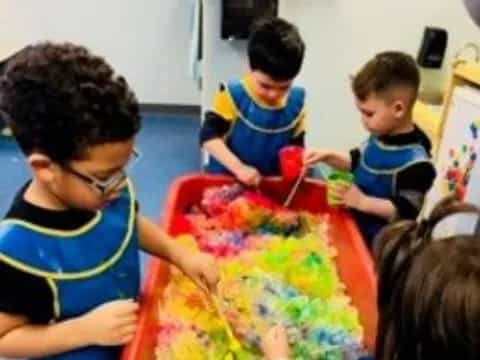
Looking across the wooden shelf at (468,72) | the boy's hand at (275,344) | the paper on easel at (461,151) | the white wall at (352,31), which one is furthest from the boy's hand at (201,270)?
the white wall at (352,31)

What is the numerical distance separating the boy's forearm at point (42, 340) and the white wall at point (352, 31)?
1.86 m

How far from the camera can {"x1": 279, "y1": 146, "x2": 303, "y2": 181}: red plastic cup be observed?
1329 millimetres

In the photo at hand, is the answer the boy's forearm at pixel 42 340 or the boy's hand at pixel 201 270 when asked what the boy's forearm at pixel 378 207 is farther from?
the boy's forearm at pixel 42 340

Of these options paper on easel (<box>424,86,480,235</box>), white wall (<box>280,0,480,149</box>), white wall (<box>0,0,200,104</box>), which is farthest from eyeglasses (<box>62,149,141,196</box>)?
white wall (<box>0,0,200,104</box>)

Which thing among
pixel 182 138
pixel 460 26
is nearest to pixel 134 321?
pixel 460 26

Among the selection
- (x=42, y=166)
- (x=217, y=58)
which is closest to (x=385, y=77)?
(x=42, y=166)

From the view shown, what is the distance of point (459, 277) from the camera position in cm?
65

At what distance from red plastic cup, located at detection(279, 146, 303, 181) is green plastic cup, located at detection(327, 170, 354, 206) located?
0.08 metres

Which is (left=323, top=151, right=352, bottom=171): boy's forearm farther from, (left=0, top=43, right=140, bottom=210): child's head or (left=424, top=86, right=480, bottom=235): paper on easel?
(left=0, top=43, right=140, bottom=210): child's head

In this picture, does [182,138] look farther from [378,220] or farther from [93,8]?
[378,220]

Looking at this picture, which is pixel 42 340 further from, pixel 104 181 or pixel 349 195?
pixel 349 195

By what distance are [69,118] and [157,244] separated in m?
0.33

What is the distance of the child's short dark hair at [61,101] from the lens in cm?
74

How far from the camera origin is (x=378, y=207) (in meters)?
1.21
